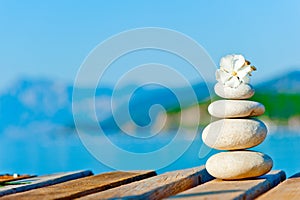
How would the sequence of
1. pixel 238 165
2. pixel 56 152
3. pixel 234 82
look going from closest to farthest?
pixel 238 165, pixel 234 82, pixel 56 152

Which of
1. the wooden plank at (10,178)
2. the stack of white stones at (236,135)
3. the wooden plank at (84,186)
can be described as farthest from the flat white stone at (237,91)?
the wooden plank at (10,178)

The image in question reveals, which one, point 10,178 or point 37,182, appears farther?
point 10,178

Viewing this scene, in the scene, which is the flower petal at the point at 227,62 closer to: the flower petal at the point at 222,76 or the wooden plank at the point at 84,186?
the flower petal at the point at 222,76

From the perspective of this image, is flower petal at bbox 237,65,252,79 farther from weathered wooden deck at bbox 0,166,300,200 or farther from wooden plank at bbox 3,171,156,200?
wooden plank at bbox 3,171,156,200

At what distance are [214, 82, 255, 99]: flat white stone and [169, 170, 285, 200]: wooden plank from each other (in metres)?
0.34

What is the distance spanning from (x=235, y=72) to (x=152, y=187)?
634mm

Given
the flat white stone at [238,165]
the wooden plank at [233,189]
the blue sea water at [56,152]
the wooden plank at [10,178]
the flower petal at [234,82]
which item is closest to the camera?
the wooden plank at [233,189]

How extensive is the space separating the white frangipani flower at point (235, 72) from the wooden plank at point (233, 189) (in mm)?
396

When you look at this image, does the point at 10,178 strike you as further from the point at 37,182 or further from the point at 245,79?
the point at 245,79

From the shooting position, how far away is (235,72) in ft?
7.82

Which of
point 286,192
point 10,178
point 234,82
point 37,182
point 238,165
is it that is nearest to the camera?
point 286,192

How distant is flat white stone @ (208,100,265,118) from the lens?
7.66 ft

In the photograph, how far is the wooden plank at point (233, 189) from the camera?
1866 mm

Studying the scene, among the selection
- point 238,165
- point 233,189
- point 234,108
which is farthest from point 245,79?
point 233,189
